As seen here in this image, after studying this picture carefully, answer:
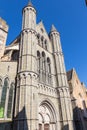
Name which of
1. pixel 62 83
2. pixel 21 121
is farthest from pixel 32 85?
pixel 62 83

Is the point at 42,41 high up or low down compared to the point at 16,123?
up

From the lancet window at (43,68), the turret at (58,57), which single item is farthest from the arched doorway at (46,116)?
the turret at (58,57)

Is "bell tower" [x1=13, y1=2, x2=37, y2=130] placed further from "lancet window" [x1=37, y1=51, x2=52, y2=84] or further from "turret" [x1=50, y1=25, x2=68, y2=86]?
"turret" [x1=50, y1=25, x2=68, y2=86]

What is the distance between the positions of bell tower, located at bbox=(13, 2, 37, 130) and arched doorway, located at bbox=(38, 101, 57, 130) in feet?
10.2

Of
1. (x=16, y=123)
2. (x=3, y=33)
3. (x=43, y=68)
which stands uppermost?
(x=3, y=33)

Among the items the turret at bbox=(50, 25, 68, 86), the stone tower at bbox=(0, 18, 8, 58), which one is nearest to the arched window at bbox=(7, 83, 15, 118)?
the stone tower at bbox=(0, 18, 8, 58)

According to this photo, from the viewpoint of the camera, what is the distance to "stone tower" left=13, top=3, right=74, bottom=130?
41.7 ft

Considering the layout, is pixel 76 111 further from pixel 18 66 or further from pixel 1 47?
pixel 1 47

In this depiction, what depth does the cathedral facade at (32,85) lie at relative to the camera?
12.6m

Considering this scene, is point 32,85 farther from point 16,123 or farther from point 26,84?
point 16,123

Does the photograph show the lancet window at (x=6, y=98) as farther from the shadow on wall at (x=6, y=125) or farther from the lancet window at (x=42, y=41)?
the lancet window at (x=42, y=41)

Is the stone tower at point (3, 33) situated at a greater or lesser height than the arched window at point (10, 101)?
greater

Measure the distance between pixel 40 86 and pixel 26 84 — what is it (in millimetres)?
3035

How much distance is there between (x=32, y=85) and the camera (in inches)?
557
